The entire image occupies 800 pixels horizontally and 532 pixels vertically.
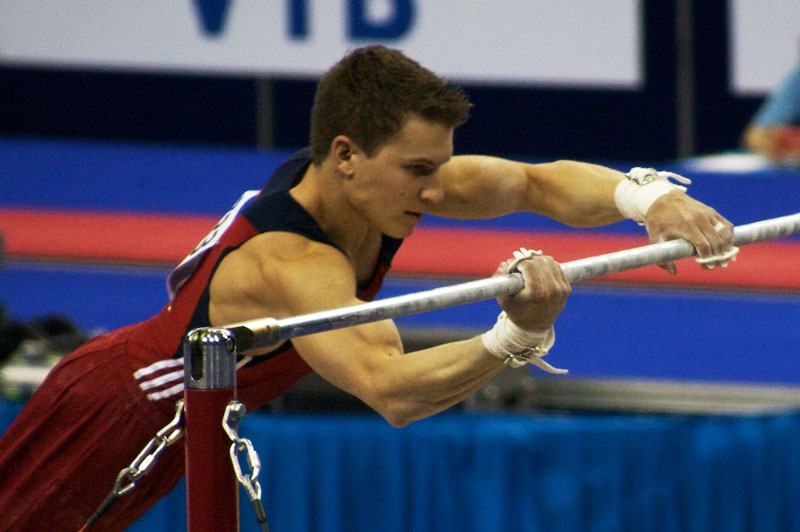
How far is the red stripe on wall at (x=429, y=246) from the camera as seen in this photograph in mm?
6438

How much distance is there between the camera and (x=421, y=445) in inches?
136

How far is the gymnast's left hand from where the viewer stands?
7.84 feet

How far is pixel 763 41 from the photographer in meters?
7.74

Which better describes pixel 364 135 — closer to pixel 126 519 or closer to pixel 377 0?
pixel 126 519

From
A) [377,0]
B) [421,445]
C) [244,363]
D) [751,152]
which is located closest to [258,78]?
[377,0]

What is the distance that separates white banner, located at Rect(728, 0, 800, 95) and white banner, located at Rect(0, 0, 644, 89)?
2.00ft

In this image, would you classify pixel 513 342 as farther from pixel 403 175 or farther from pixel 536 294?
pixel 403 175

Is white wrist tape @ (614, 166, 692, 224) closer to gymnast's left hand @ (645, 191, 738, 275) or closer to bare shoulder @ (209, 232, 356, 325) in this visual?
gymnast's left hand @ (645, 191, 738, 275)

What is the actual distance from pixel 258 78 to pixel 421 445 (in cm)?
608

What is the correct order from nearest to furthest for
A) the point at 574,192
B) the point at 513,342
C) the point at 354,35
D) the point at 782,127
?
the point at 513,342
the point at 574,192
the point at 782,127
the point at 354,35

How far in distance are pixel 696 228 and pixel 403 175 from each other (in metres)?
0.58

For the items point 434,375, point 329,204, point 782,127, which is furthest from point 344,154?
point 782,127

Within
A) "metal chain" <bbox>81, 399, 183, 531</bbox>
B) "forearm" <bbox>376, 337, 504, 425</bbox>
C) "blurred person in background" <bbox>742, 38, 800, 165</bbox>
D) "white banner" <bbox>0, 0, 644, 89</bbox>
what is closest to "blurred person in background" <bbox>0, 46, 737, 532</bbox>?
"forearm" <bbox>376, 337, 504, 425</bbox>

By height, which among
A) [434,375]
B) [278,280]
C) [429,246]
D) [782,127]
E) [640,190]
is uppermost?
[640,190]
